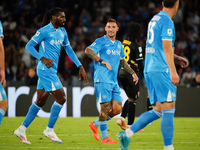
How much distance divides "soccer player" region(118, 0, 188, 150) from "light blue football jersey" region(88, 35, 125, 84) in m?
1.92

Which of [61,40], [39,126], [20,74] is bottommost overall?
[39,126]

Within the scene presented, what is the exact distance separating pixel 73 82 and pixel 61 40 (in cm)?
639

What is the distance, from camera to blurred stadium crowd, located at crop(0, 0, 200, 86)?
15632mm

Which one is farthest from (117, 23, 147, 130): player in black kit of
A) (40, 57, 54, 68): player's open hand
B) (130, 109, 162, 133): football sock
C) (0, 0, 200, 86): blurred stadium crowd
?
(0, 0, 200, 86): blurred stadium crowd

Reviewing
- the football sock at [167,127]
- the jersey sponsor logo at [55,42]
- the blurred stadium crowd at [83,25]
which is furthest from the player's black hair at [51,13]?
the blurred stadium crowd at [83,25]

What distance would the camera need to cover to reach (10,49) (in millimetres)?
15836

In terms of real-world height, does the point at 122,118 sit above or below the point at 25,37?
below

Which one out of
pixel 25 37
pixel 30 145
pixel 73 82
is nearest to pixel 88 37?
pixel 25 37

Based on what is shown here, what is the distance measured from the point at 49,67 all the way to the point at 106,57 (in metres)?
1.13

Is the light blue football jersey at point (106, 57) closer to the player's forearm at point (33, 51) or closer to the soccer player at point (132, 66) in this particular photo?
→ the player's forearm at point (33, 51)

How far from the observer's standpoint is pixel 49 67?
707cm

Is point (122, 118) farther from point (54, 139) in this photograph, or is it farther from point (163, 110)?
point (163, 110)

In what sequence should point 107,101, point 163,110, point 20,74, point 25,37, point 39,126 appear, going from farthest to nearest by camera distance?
1. point 25,37
2. point 20,74
3. point 39,126
4. point 107,101
5. point 163,110

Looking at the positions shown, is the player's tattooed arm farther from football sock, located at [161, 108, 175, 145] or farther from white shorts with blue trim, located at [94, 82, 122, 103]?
football sock, located at [161, 108, 175, 145]
